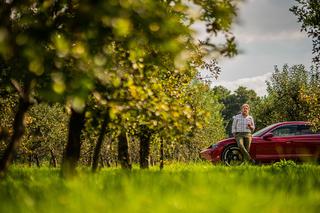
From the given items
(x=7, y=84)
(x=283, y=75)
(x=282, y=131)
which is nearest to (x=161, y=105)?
(x=7, y=84)

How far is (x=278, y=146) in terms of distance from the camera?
18219mm

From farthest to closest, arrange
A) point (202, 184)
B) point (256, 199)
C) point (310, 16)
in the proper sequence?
point (310, 16)
point (202, 184)
point (256, 199)

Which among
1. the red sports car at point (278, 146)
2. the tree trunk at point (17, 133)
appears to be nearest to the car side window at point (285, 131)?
the red sports car at point (278, 146)

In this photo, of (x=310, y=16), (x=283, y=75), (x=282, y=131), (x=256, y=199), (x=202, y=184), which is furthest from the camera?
(x=283, y=75)

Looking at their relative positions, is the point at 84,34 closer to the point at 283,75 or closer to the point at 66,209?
the point at 66,209

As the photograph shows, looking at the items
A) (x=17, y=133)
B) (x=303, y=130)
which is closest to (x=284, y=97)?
(x=303, y=130)

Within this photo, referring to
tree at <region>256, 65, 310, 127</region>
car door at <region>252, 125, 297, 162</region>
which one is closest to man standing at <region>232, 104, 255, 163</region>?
car door at <region>252, 125, 297, 162</region>

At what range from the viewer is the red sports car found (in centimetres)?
1780

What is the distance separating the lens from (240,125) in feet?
52.7

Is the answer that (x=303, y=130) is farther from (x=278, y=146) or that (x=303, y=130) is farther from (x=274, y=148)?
(x=274, y=148)

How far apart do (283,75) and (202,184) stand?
37.7 meters

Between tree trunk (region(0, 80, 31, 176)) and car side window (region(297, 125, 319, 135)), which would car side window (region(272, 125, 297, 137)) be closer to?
car side window (region(297, 125, 319, 135))

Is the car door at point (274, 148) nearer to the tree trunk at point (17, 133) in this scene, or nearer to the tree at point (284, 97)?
the tree trunk at point (17, 133)

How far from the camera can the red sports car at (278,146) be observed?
17.8 meters
